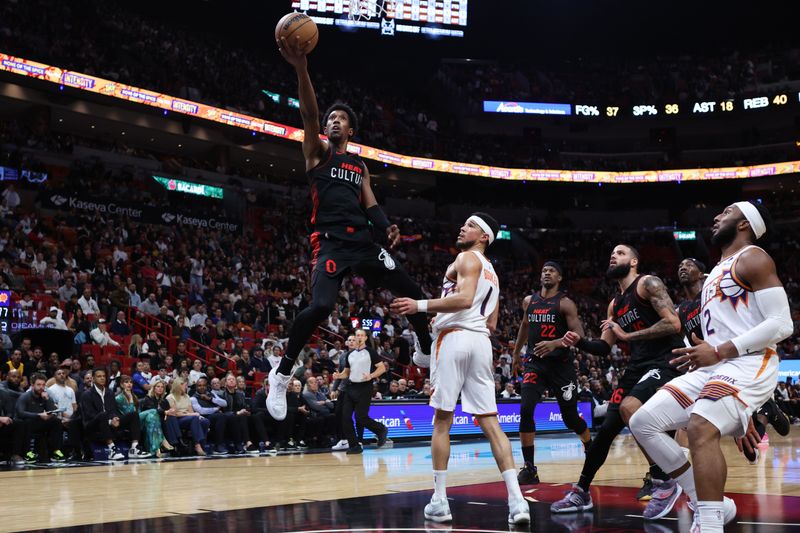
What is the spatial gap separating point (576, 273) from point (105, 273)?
26.8m

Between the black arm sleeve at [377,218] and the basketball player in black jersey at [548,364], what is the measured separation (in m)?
2.80

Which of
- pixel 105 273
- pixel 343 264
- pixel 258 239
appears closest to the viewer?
pixel 343 264

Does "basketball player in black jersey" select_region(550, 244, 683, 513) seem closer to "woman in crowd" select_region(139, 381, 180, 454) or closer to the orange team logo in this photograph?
the orange team logo

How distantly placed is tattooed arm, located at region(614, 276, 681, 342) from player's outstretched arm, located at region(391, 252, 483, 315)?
1638 mm

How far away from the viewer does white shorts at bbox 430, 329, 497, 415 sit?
6105 mm

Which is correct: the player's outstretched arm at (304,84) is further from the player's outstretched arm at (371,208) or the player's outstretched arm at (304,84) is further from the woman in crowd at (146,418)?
the woman in crowd at (146,418)

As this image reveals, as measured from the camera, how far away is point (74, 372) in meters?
14.0

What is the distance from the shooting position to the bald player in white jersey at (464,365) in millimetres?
5934

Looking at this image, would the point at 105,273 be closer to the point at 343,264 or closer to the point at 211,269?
the point at 211,269

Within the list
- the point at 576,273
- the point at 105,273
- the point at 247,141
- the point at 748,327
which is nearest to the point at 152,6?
the point at 247,141

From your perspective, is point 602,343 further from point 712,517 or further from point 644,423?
point 712,517

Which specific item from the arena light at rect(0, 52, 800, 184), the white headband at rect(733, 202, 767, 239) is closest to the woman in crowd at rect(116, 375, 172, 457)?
the white headband at rect(733, 202, 767, 239)

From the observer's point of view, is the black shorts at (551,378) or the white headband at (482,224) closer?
the white headband at (482,224)

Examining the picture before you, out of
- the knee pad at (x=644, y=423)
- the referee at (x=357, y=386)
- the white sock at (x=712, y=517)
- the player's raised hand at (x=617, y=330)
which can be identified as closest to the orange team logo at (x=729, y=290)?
the knee pad at (x=644, y=423)
